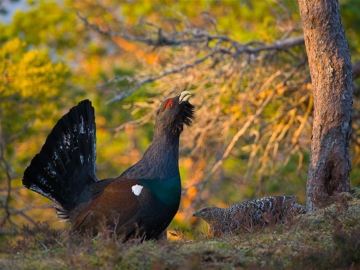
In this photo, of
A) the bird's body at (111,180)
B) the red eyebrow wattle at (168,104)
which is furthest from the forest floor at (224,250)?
the red eyebrow wattle at (168,104)

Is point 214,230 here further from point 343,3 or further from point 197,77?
point 343,3

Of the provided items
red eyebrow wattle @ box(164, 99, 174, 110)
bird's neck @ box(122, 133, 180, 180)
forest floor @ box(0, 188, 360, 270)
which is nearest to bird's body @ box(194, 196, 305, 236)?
forest floor @ box(0, 188, 360, 270)

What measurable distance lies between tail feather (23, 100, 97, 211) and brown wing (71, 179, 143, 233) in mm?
333

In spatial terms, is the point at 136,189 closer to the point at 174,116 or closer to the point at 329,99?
the point at 174,116

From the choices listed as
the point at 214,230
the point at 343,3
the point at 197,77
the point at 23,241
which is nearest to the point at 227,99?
the point at 197,77

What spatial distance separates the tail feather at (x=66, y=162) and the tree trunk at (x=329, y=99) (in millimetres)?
2129

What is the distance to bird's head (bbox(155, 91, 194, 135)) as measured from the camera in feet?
28.9

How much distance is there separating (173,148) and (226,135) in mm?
6617

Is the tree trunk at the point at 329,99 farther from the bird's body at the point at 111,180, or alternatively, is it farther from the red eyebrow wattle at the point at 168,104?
the red eyebrow wattle at the point at 168,104

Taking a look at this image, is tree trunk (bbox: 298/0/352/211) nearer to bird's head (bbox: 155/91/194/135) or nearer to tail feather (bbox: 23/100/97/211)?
bird's head (bbox: 155/91/194/135)

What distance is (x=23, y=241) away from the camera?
25.8 feet

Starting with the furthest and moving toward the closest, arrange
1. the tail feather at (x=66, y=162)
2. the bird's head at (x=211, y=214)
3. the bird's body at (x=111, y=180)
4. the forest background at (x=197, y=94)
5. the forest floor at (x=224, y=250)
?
the forest background at (x=197, y=94) < the tail feather at (x=66, y=162) < the bird's head at (x=211, y=214) < the bird's body at (x=111, y=180) < the forest floor at (x=224, y=250)

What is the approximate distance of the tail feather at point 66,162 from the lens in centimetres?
923

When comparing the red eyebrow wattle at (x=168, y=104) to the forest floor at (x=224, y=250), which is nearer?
the forest floor at (x=224, y=250)
